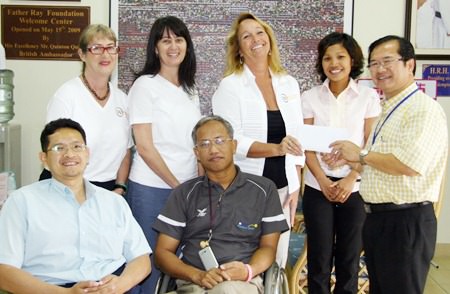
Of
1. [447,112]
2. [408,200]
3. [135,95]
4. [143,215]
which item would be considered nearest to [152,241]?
[143,215]

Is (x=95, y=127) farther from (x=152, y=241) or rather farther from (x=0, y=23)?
(x=0, y=23)

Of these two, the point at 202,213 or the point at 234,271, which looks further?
the point at 202,213

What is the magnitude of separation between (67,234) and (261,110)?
1.13 metres

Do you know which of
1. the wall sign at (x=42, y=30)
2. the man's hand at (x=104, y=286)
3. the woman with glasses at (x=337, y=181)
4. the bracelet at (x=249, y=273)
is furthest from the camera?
the wall sign at (x=42, y=30)

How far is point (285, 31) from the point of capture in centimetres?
381

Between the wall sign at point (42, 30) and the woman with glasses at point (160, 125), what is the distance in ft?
4.46

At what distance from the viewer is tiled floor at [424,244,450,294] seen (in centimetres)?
358

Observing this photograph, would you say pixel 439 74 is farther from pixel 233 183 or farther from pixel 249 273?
pixel 249 273

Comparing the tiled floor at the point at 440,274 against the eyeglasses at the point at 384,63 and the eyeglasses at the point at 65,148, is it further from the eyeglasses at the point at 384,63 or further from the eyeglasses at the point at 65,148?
the eyeglasses at the point at 65,148

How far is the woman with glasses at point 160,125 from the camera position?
102 inches

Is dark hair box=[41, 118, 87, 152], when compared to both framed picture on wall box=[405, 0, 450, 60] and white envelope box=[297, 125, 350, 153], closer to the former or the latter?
white envelope box=[297, 125, 350, 153]

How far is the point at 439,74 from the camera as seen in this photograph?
13.0 feet

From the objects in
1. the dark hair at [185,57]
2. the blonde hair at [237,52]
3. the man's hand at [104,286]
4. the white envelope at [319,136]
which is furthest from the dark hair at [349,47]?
the man's hand at [104,286]

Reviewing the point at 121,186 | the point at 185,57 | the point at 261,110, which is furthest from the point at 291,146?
the point at 121,186
